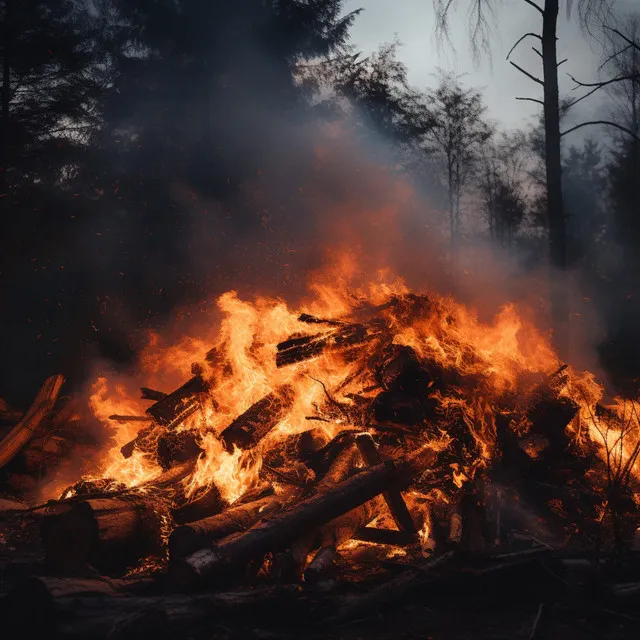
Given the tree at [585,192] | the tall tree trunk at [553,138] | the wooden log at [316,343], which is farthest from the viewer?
the tree at [585,192]

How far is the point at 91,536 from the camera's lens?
15.1ft

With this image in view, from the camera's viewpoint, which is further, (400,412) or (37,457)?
(37,457)

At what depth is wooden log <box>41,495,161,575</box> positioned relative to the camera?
4609mm

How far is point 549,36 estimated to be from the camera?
38.1 ft

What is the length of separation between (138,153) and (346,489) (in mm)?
15765

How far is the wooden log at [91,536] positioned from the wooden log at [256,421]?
153cm

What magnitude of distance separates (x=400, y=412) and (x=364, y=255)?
826cm

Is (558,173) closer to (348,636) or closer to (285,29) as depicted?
(348,636)

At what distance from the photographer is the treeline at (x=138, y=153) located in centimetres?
1407

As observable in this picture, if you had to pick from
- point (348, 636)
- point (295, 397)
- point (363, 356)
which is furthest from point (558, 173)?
point (348, 636)

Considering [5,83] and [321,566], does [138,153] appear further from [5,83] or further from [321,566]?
[321,566]

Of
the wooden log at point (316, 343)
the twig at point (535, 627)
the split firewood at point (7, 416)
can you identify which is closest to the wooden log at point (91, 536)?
the wooden log at point (316, 343)

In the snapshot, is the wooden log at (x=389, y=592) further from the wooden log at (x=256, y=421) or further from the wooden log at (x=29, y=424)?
the wooden log at (x=29, y=424)

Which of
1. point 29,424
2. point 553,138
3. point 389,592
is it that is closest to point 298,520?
point 389,592
